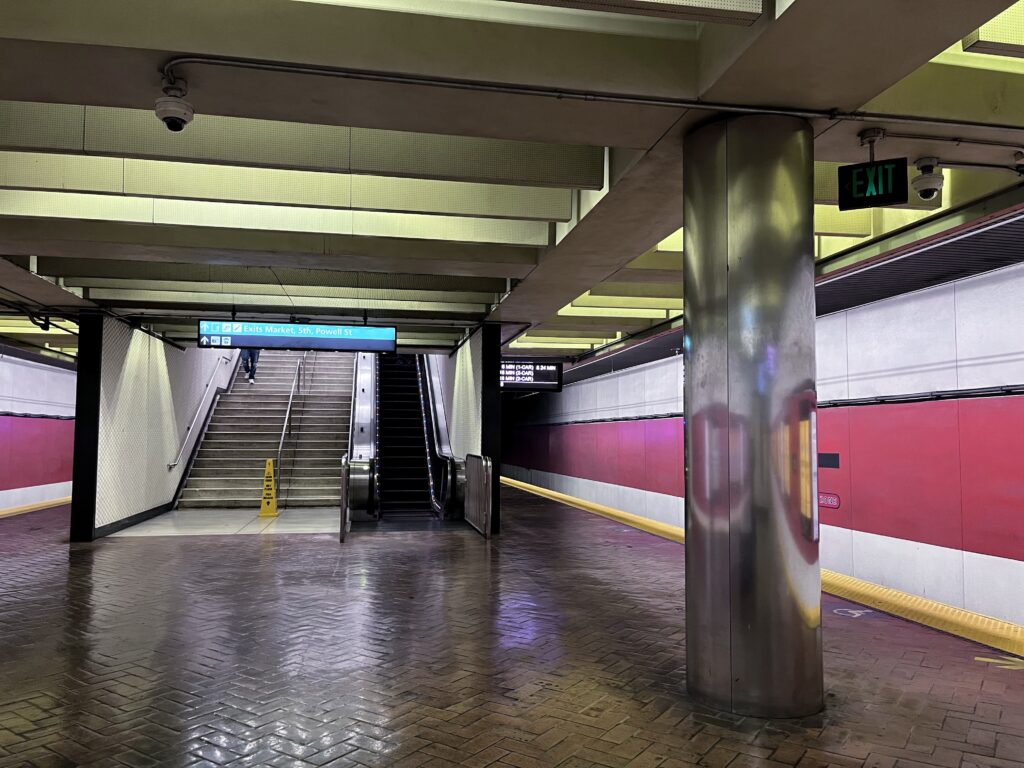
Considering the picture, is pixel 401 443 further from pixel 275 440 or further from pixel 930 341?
pixel 930 341

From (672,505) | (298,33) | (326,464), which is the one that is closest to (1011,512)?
(298,33)

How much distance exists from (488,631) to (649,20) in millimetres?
3736

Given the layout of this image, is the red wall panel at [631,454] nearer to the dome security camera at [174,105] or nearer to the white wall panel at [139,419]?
the white wall panel at [139,419]

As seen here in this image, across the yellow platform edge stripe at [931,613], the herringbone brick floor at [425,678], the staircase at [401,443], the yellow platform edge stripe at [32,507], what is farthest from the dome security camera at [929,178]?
the yellow platform edge stripe at [32,507]

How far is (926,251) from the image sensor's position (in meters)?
5.16

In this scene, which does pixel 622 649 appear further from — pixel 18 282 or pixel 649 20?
pixel 18 282

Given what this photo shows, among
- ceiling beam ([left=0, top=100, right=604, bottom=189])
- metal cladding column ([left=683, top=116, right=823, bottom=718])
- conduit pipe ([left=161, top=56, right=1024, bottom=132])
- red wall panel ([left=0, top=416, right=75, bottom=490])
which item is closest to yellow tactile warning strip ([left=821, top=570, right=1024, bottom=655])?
metal cladding column ([left=683, top=116, right=823, bottom=718])

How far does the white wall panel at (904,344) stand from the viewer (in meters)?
5.92

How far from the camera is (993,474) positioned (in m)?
5.38

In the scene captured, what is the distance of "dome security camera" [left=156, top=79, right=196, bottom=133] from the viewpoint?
3.12 m

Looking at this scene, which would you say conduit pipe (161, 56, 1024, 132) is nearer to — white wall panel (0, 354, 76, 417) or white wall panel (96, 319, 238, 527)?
white wall panel (96, 319, 238, 527)

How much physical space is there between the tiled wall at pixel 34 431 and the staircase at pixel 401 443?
6065mm

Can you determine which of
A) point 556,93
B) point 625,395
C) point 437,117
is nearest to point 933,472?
point 556,93

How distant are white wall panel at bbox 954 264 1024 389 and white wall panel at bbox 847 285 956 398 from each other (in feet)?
0.36
